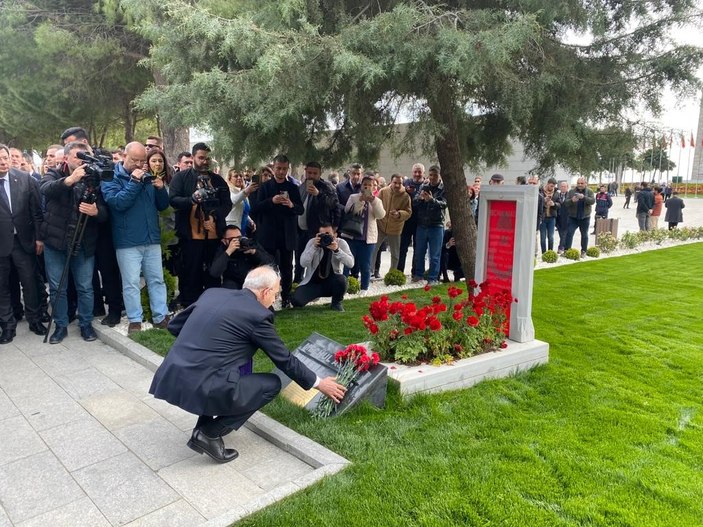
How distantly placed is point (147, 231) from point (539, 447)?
4384 mm

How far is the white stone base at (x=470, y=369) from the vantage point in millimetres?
Result: 4055

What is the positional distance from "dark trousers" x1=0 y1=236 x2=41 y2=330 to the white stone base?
4128mm

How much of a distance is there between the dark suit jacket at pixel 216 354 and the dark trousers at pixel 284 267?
3.69 metres

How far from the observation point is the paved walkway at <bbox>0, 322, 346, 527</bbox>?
280cm

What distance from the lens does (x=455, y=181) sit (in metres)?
5.92

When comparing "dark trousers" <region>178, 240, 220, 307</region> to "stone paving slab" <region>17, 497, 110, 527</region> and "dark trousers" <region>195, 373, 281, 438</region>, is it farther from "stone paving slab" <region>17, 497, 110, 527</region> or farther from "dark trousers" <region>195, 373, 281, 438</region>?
"stone paving slab" <region>17, 497, 110, 527</region>

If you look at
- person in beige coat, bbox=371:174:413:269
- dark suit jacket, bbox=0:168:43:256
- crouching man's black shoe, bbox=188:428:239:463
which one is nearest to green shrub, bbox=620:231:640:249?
person in beige coat, bbox=371:174:413:269

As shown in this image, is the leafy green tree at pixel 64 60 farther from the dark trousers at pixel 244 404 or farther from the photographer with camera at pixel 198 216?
the dark trousers at pixel 244 404

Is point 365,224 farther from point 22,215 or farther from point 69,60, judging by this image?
point 69,60

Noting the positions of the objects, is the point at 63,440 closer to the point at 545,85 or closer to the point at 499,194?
the point at 499,194

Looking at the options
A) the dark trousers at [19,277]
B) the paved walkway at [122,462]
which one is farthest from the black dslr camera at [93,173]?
the paved walkway at [122,462]

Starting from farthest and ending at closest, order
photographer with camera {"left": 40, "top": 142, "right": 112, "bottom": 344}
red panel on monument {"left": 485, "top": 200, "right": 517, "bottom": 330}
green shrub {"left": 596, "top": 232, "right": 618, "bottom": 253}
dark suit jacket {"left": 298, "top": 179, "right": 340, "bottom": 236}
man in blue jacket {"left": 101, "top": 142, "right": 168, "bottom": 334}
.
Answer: green shrub {"left": 596, "top": 232, "right": 618, "bottom": 253} < dark suit jacket {"left": 298, "top": 179, "right": 340, "bottom": 236} < man in blue jacket {"left": 101, "top": 142, "right": 168, "bottom": 334} < photographer with camera {"left": 40, "top": 142, "right": 112, "bottom": 344} < red panel on monument {"left": 485, "top": 200, "right": 517, "bottom": 330}

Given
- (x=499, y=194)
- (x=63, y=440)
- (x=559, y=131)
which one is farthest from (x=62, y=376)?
(x=559, y=131)

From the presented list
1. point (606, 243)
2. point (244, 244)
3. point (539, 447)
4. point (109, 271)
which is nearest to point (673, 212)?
point (606, 243)
